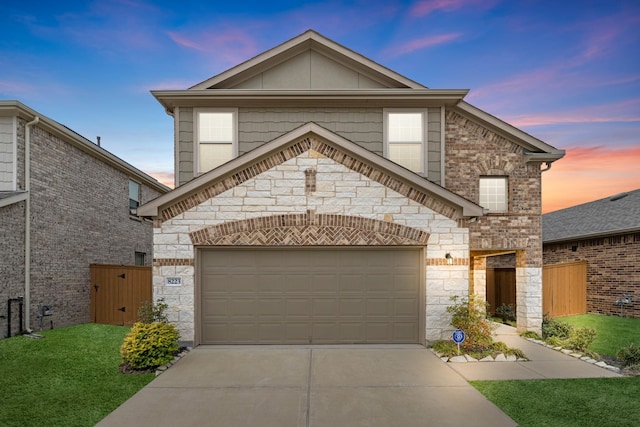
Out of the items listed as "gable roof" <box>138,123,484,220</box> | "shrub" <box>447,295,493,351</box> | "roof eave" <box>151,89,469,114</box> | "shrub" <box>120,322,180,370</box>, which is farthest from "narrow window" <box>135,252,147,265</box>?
"shrub" <box>447,295,493,351</box>

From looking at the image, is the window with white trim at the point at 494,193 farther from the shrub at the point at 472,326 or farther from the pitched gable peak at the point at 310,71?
the shrub at the point at 472,326

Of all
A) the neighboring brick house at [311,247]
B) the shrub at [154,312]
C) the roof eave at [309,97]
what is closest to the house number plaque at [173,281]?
the neighboring brick house at [311,247]

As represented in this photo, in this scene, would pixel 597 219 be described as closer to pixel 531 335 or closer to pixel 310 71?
pixel 531 335

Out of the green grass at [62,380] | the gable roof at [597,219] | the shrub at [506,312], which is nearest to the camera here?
the green grass at [62,380]

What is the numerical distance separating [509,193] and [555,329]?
4497mm

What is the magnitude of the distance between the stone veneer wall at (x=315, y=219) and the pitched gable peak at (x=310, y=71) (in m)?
4.15

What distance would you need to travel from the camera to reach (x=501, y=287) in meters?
15.5

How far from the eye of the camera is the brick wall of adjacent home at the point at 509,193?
12.0 m

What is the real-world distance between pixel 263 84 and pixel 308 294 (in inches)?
290

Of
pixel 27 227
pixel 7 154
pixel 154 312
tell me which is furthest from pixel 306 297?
pixel 7 154

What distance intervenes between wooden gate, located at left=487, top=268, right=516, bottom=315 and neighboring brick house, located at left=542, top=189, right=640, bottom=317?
3560 mm

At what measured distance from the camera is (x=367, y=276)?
10125 mm

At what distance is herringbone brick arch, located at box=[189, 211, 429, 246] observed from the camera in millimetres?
9914

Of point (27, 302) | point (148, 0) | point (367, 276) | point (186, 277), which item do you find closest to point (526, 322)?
point (367, 276)
